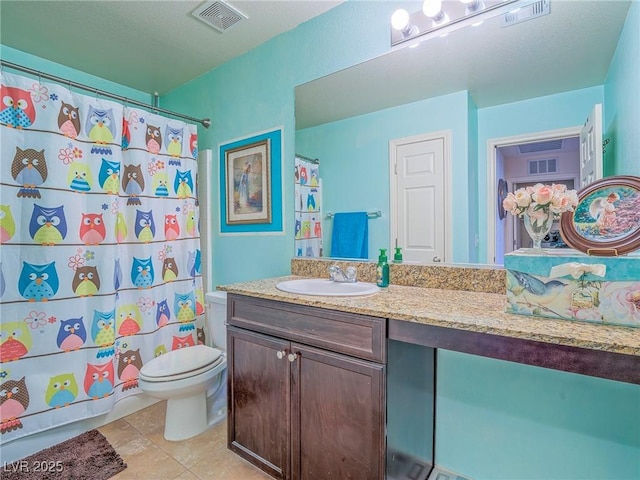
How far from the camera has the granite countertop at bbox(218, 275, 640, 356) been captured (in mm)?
799

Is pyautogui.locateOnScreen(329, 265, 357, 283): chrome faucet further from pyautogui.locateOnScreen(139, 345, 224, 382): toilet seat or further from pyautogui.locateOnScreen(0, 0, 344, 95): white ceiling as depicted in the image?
pyautogui.locateOnScreen(0, 0, 344, 95): white ceiling

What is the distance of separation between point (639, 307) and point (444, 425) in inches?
38.3

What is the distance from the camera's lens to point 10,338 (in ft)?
5.35

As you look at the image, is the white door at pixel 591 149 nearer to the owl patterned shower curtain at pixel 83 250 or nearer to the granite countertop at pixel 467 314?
the granite countertop at pixel 467 314

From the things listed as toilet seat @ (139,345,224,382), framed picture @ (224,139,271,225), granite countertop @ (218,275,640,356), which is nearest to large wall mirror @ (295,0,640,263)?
granite countertop @ (218,275,640,356)

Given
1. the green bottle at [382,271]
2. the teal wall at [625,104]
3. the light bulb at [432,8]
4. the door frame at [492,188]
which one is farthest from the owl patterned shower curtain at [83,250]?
the teal wall at [625,104]

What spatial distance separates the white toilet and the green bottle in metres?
1.07

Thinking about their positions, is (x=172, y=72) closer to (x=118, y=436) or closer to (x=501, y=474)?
(x=118, y=436)

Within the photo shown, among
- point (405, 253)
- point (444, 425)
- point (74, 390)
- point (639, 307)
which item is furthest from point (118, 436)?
point (639, 307)

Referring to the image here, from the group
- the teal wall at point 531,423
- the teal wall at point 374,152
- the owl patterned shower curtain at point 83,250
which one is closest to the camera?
the teal wall at point 531,423

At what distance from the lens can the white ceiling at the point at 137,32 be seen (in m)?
1.75

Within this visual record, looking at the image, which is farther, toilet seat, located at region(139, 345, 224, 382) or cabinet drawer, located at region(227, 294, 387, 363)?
toilet seat, located at region(139, 345, 224, 382)

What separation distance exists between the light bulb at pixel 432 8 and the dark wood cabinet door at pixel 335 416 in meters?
1.48

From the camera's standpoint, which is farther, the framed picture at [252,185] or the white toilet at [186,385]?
the framed picture at [252,185]
